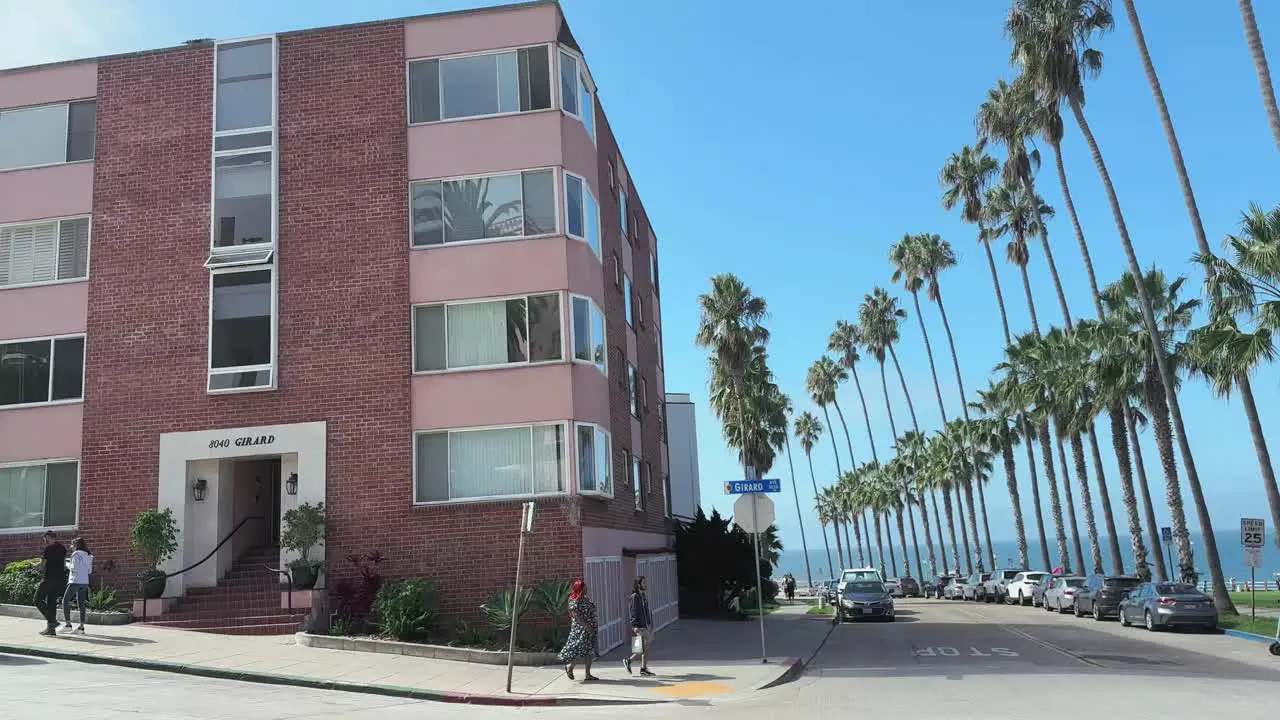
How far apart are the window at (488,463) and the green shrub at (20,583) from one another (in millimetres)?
7931

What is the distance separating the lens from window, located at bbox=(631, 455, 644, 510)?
2862cm

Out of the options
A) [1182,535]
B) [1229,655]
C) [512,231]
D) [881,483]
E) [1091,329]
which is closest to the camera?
[1229,655]

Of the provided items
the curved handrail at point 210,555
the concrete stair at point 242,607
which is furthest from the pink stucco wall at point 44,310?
the concrete stair at point 242,607

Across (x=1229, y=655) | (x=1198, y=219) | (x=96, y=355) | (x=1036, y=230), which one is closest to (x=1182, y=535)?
(x=1198, y=219)

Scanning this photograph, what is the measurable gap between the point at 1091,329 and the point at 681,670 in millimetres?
25974

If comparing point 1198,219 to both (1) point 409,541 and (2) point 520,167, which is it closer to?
(2) point 520,167

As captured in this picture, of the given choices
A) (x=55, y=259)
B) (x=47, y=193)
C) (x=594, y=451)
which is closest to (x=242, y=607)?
(x=594, y=451)

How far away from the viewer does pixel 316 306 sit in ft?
73.5

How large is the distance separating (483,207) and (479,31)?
3.94 metres

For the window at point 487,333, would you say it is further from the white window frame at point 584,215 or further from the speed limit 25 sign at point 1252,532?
the speed limit 25 sign at point 1252,532

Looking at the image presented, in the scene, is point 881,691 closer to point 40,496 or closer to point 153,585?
point 153,585

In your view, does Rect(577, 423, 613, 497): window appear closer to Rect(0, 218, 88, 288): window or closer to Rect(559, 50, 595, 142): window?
Rect(559, 50, 595, 142): window

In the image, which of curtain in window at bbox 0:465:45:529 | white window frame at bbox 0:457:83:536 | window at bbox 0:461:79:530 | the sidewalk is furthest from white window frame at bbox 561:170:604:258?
curtain in window at bbox 0:465:45:529

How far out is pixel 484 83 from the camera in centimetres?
2300
